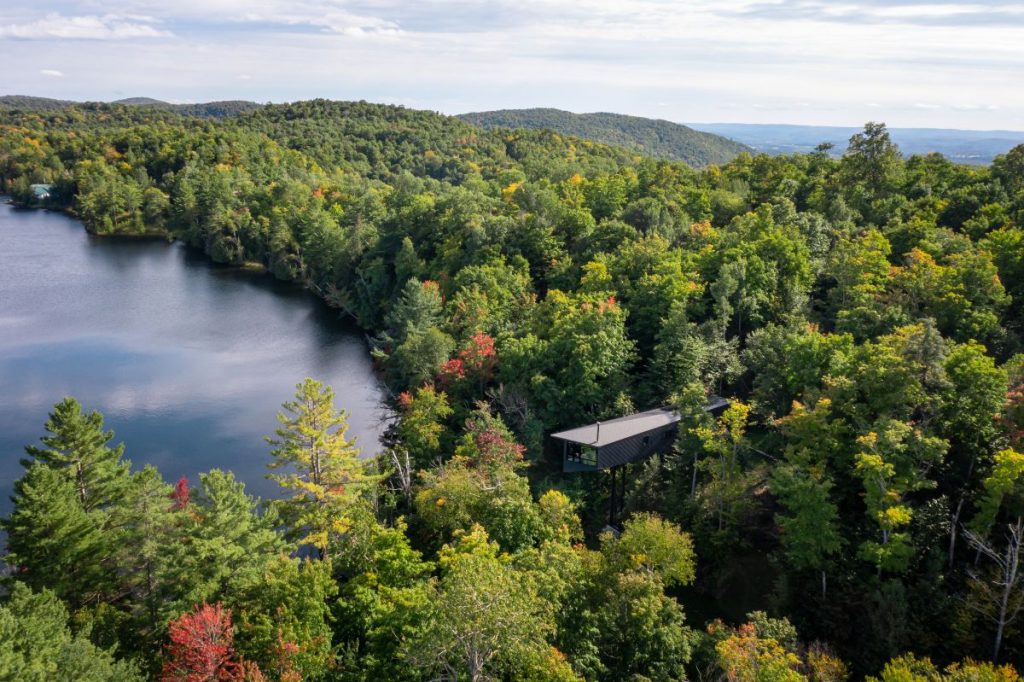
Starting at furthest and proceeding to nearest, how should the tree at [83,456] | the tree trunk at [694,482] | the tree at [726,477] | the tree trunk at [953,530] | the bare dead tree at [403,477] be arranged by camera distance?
the bare dead tree at [403,477] → the tree trunk at [694,482] → the tree at [726,477] → the tree at [83,456] → the tree trunk at [953,530]

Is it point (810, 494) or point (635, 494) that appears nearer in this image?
point (810, 494)

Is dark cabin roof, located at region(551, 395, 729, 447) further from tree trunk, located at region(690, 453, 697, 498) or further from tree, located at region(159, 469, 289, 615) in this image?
tree, located at region(159, 469, 289, 615)

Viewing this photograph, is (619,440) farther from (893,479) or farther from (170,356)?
(170,356)

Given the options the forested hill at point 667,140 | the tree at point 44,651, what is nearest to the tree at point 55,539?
the tree at point 44,651

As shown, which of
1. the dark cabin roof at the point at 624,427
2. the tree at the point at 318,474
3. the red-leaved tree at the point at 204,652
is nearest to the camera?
the red-leaved tree at the point at 204,652

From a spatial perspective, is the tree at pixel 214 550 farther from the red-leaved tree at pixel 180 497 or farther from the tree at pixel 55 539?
the red-leaved tree at pixel 180 497

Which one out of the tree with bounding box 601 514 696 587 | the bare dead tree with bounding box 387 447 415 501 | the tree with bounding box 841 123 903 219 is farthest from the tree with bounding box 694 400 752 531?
the tree with bounding box 841 123 903 219

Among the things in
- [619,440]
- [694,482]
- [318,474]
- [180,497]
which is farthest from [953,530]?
[180,497]
